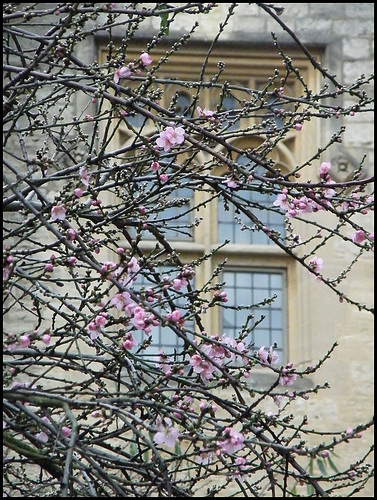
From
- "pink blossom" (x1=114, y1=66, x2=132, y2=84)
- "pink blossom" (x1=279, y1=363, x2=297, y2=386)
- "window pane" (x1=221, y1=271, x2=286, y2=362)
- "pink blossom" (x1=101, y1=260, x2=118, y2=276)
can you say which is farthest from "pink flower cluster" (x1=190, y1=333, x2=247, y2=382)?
"window pane" (x1=221, y1=271, x2=286, y2=362)

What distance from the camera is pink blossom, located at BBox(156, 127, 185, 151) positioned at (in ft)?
10.0

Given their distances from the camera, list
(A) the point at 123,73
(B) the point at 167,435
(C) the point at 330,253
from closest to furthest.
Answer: (B) the point at 167,435
(A) the point at 123,73
(C) the point at 330,253

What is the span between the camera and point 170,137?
308 cm

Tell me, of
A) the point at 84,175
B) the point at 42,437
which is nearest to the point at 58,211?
the point at 84,175

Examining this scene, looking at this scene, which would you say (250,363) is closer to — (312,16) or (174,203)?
(174,203)

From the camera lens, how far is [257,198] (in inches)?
305

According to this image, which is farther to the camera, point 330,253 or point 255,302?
point 255,302

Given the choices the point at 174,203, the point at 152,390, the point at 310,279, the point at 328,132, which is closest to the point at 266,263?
the point at 310,279

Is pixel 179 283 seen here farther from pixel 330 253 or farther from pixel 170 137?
pixel 330 253

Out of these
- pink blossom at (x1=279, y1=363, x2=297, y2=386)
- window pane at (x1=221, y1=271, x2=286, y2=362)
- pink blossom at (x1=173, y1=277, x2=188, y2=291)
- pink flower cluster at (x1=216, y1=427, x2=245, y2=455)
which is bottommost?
pink flower cluster at (x1=216, y1=427, x2=245, y2=455)

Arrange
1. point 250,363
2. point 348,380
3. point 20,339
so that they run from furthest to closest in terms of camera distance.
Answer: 1. point 348,380
2. point 250,363
3. point 20,339

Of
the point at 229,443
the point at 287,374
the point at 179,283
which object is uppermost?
the point at 179,283

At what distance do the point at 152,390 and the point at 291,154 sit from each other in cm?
515

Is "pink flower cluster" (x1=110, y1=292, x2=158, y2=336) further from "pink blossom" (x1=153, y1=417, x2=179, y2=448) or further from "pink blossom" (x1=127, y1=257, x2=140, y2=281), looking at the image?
"pink blossom" (x1=153, y1=417, x2=179, y2=448)
